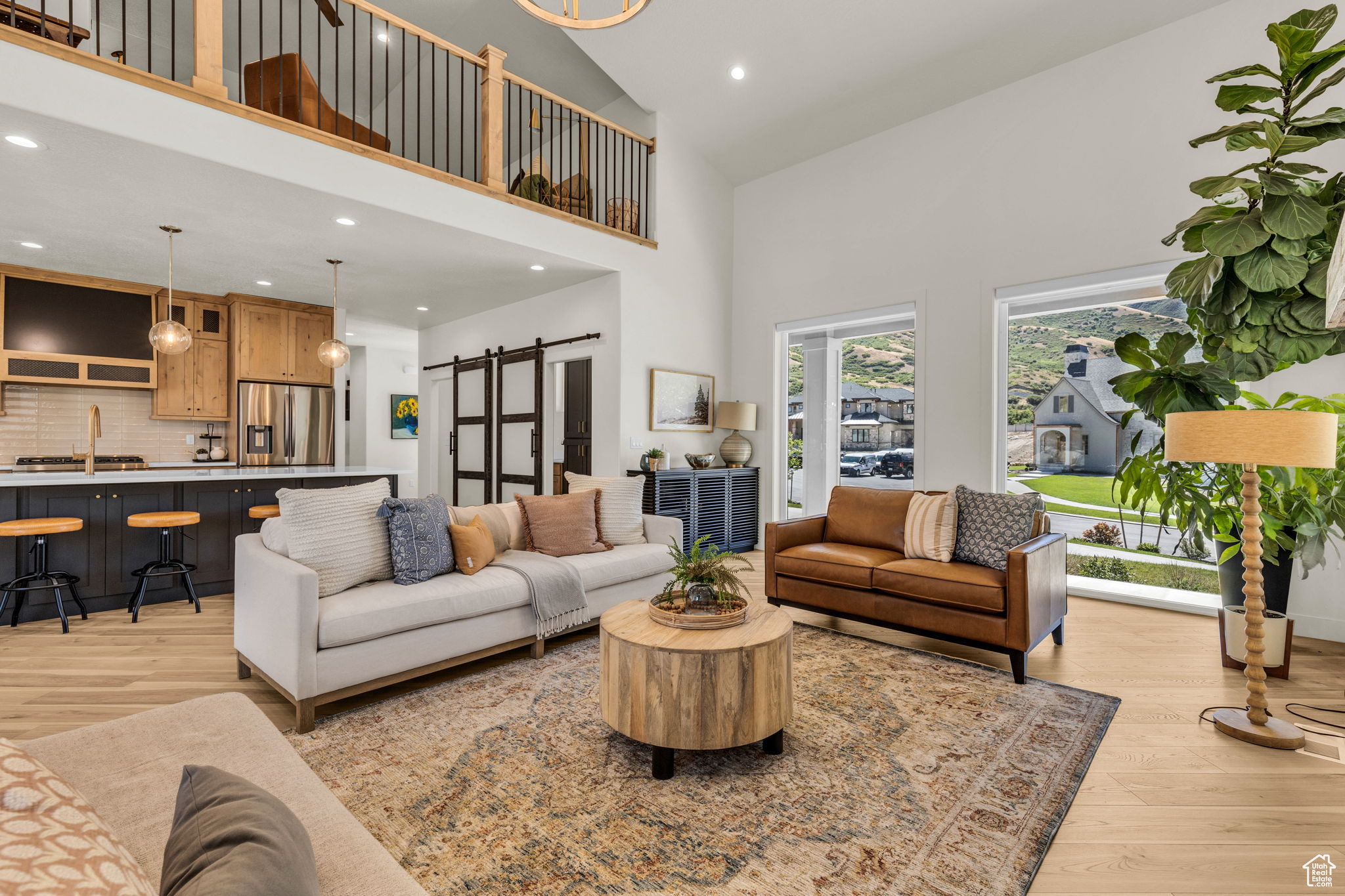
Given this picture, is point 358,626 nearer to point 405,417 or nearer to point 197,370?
point 197,370

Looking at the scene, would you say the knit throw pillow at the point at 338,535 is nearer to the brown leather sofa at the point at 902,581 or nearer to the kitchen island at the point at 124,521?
the kitchen island at the point at 124,521

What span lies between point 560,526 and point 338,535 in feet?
4.10

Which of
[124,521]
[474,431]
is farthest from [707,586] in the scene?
[474,431]

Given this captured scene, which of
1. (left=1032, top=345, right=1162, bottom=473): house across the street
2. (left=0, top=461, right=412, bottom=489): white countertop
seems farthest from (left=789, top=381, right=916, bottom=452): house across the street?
(left=0, top=461, right=412, bottom=489): white countertop

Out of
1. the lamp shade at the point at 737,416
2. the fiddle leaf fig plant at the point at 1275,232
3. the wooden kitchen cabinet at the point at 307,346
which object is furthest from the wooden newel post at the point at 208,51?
the fiddle leaf fig plant at the point at 1275,232

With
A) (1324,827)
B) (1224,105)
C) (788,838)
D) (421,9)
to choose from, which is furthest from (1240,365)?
(421,9)

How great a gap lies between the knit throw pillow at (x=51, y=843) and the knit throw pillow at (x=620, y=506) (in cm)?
334

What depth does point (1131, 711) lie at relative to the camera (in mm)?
2652

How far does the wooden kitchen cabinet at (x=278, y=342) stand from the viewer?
20.6 feet

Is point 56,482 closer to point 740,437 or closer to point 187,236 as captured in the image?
point 187,236

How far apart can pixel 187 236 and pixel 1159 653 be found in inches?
270

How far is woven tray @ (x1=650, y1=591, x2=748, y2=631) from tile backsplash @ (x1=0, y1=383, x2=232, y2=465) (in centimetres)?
620

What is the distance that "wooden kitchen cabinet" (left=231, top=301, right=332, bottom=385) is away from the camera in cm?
629

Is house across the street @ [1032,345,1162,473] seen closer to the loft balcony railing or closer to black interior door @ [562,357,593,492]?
the loft balcony railing
